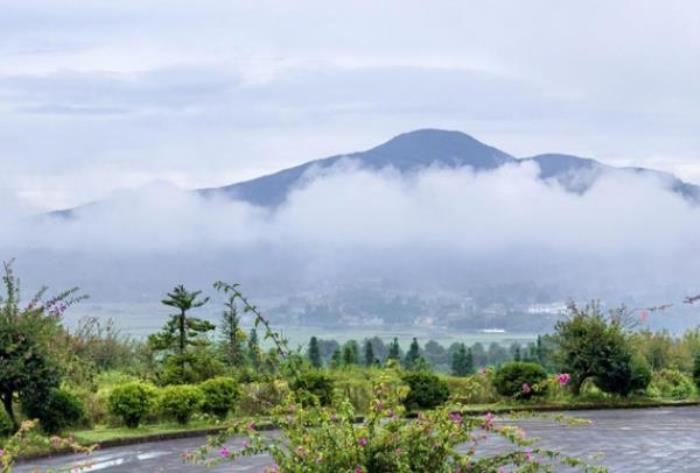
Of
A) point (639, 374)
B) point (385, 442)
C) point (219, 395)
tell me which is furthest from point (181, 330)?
point (385, 442)

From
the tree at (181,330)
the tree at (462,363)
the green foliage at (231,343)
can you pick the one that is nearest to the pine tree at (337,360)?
the green foliage at (231,343)

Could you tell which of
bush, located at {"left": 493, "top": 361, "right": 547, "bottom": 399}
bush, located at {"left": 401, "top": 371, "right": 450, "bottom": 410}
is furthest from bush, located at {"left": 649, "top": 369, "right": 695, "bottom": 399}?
bush, located at {"left": 401, "top": 371, "right": 450, "bottom": 410}

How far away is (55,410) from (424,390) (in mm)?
8556

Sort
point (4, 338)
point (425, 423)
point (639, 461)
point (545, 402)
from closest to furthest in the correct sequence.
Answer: point (425, 423), point (639, 461), point (4, 338), point (545, 402)

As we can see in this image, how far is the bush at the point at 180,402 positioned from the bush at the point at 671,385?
12950mm

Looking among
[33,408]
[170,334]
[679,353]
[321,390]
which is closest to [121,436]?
[33,408]

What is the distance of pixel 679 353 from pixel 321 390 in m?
17.5

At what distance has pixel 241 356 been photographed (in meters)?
32.5

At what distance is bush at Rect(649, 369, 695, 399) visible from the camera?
106 feet

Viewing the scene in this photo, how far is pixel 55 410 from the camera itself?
22.0m

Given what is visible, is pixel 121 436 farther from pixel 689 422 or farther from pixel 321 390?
pixel 689 422

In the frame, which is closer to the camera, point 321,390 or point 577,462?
point 577,462

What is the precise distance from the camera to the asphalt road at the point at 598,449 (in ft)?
61.5

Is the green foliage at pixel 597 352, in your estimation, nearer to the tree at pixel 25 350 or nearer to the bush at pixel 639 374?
the bush at pixel 639 374
